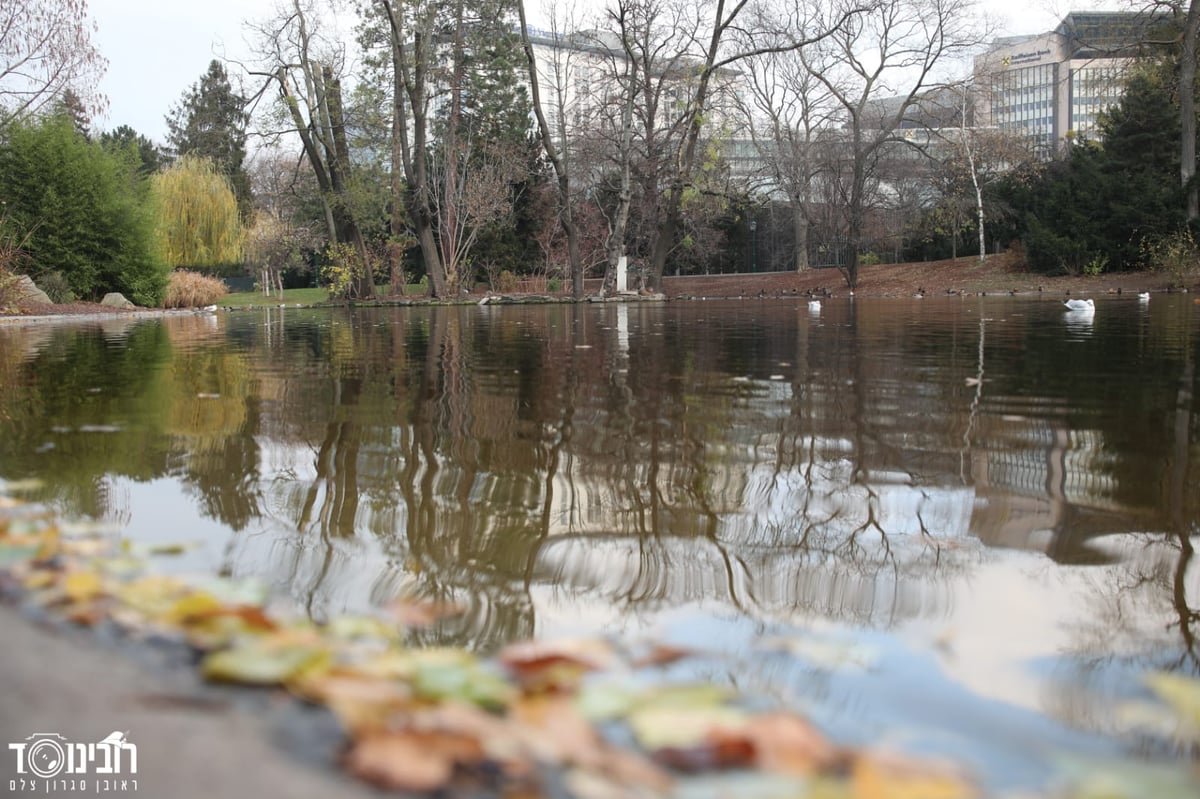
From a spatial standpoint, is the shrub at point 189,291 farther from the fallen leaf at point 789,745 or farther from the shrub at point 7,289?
the fallen leaf at point 789,745

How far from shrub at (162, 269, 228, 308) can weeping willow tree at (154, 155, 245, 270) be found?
10.6m

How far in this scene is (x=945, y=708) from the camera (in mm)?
1411

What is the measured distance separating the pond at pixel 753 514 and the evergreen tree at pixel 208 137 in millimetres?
42119

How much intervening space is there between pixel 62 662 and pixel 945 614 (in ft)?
5.42

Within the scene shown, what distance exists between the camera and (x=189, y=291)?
25.4m

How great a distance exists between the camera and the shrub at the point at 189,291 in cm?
2423

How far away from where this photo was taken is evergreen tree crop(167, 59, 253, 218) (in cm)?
4591

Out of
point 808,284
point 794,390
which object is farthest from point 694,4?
point 794,390

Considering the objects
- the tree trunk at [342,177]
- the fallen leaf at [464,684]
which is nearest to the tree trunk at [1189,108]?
the tree trunk at [342,177]

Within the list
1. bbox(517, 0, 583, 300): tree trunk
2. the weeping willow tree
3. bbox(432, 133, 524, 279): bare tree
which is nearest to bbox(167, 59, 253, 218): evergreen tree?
the weeping willow tree

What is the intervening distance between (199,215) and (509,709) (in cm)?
4048

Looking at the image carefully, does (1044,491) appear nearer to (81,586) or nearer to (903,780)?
(903,780)

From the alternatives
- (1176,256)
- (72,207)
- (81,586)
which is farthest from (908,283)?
(81,586)

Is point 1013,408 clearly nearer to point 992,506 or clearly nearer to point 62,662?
point 992,506
